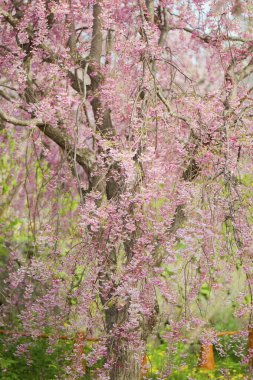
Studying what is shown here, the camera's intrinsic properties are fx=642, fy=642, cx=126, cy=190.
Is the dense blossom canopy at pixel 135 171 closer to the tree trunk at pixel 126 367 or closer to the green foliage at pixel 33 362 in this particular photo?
the tree trunk at pixel 126 367

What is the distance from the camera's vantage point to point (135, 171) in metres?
3.11

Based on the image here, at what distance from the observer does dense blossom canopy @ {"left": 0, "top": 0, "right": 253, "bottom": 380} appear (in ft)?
11.1

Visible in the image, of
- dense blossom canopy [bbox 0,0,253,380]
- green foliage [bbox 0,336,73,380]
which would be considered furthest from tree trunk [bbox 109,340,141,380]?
green foliage [bbox 0,336,73,380]

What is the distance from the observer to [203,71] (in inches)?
435

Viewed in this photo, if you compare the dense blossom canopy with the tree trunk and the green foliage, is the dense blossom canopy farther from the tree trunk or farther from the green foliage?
the green foliage

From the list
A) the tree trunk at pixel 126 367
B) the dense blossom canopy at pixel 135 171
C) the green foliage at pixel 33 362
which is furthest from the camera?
the green foliage at pixel 33 362

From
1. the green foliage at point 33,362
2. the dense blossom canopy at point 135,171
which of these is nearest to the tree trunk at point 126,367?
the dense blossom canopy at point 135,171

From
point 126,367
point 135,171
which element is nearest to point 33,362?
point 126,367

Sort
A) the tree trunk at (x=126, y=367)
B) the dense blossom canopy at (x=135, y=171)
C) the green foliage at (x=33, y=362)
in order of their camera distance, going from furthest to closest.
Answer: the green foliage at (x=33, y=362) < the tree trunk at (x=126, y=367) < the dense blossom canopy at (x=135, y=171)

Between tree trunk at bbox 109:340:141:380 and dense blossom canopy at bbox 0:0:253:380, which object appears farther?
tree trunk at bbox 109:340:141:380

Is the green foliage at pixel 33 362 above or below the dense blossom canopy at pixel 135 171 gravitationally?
below

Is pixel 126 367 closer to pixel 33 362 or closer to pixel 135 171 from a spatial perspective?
pixel 33 362

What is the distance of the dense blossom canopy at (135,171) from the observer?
133 inches

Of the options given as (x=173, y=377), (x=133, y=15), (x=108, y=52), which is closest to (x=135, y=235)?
(x=108, y=52)
